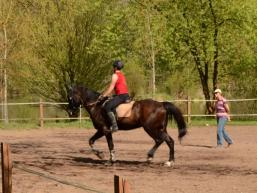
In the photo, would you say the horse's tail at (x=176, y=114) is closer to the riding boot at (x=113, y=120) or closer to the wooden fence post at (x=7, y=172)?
the riding boot at (x=113, y=120)

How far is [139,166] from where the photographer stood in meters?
12.6

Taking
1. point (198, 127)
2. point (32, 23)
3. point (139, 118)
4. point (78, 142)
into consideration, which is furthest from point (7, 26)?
point (139, 118)

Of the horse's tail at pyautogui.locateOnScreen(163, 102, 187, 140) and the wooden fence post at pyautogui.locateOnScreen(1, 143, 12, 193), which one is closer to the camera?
the wooden fence post at pyautogui.locateOnScreen(1, 143, 12, 193)

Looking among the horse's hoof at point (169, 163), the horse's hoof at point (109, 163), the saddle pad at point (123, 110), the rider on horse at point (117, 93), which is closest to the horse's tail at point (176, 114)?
the horse's hoof at point (169, 163)

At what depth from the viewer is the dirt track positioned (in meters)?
9.98

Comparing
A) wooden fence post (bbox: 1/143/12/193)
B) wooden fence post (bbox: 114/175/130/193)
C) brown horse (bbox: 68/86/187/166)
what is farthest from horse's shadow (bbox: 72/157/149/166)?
wooden fence post (bbox: 114/175/130/193)

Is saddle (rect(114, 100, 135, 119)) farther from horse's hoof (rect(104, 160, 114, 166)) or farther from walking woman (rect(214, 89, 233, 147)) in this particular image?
walking woman (rect(214, 89, 233, 147))

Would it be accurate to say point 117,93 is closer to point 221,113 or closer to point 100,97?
point 100,97

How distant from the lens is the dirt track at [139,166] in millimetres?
9984

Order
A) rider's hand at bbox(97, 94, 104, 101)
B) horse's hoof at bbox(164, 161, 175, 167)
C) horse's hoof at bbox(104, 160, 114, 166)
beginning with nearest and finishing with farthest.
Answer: horse's hoof at bbox(164, 161, 175, 167) < horse's hoof at bbox(104, 160, 114, 166) < rider's hand at bbox(97, 94, 104, 101)

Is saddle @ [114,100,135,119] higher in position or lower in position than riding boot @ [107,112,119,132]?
higher

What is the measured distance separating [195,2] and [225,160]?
2048cm

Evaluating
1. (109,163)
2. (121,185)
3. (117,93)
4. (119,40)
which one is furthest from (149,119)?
(119,40)

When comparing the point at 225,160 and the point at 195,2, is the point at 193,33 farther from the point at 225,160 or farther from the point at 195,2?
the point at 225,160
